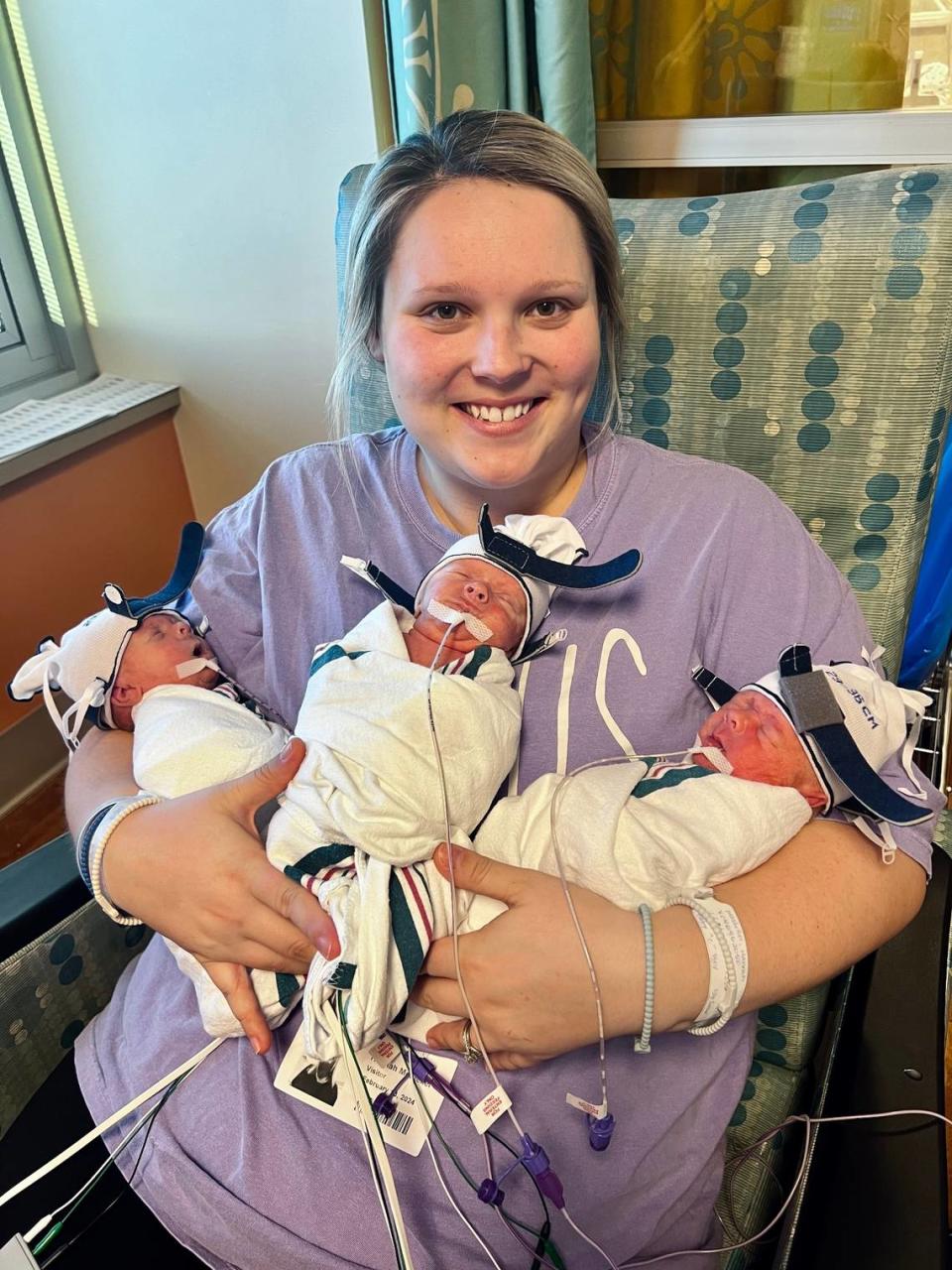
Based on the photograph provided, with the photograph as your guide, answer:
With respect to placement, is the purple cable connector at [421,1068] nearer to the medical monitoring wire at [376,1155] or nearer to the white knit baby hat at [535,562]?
the medical monitoring wire at [376,1155]

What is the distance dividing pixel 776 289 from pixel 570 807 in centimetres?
66

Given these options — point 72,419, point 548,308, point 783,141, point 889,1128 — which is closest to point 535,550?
point 548,308

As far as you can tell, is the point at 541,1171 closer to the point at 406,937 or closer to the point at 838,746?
the point at 406,937

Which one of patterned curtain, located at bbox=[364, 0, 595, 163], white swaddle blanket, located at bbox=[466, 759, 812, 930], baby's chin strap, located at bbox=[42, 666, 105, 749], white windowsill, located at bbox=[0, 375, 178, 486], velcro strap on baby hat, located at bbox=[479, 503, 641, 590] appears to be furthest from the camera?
white windowsill, located at bbox=[0, 375, 178, 486]

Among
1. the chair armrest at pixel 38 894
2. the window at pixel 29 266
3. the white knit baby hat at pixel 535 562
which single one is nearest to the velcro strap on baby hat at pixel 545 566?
the white knit baby hat at pixel 535 562

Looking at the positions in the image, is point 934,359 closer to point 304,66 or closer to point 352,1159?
point 352,1159

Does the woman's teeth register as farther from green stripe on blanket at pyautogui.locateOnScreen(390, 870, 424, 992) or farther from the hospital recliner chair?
green stripe on blanket at pyautogui.locateOnScreen(390, 870, 424, 992)

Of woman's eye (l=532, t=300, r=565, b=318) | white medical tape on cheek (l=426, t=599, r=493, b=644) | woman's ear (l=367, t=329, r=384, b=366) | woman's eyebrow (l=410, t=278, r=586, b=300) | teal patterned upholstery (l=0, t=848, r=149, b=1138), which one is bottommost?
teal patterned upholstery (l=0, t=848, r=149, b=1138)

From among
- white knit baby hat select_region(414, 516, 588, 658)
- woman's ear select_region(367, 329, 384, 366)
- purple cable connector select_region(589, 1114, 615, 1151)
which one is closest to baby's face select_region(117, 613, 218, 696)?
white knit baby hat select_region(414, 516, 588, 658)

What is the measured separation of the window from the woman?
4.18 ft

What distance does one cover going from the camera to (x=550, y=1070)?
30.6 inches

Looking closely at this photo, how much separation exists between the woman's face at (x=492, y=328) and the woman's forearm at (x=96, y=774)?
507 millimetres

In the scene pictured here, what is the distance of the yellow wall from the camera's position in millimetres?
1872

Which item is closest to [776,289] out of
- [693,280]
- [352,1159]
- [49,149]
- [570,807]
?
[693,280]
